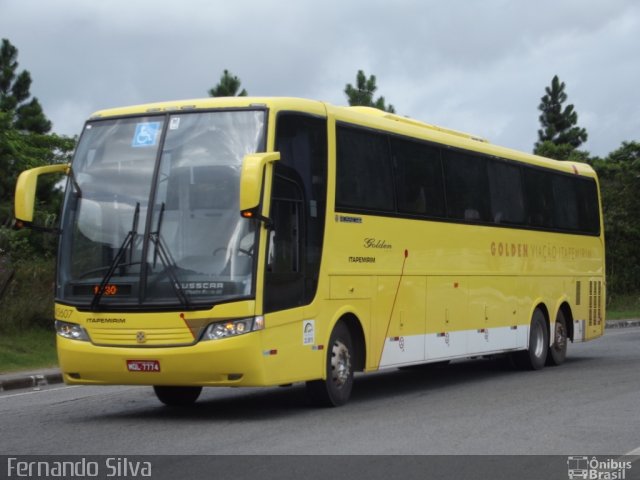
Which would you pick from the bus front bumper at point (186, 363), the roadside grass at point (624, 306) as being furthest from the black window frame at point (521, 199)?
the roadside grass at point (624, 306)

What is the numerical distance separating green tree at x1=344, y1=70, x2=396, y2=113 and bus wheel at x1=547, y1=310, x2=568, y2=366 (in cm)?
2523

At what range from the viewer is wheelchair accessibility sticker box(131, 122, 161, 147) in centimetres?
1290

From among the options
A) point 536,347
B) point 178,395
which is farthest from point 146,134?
point 536,347

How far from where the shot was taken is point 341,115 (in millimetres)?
14273

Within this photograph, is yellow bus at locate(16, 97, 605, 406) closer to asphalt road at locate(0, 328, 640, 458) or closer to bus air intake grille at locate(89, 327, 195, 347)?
bus air intake grille at locate(89, 327, 195, 347)

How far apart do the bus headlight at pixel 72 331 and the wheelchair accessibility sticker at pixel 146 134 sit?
2112mm

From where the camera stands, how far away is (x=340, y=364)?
13.9 m

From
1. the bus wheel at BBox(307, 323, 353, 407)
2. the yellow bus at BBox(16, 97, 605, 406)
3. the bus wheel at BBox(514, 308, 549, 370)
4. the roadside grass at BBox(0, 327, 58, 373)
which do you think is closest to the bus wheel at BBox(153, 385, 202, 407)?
the yellow bus at BBox(16, 97, 605, 406)

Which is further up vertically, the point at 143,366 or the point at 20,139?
the point at 20,139

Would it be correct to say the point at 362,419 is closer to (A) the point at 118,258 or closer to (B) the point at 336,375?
(B) the point at 336,375

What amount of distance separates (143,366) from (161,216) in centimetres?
161

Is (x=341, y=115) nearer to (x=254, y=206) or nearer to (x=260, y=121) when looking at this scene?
(x=260, y=121)

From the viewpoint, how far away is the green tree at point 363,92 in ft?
150

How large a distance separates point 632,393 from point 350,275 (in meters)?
4.02
